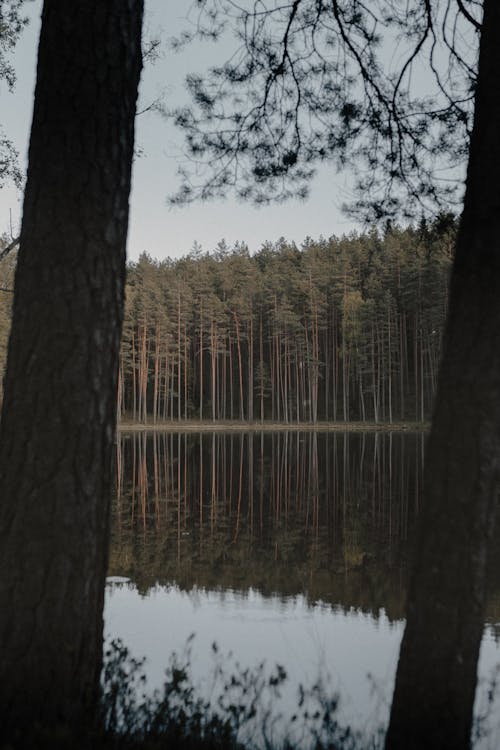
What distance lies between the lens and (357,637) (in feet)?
20.7

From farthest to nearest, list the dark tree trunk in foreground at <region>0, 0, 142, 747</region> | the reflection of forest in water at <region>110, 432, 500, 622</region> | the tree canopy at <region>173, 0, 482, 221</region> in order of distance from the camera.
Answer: the reflection of forest in water at <region>110, 432, 500, 622</region>
the tree canopy at <region>173, 0, 482, 221</region>
the dark tree trunk in foreground at <region>0, 0, 142, 747</region>

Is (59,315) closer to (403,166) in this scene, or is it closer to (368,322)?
(403,166)

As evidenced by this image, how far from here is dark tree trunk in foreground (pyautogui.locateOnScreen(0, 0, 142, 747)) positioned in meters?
2.39

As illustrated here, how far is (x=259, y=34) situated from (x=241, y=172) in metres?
0.93

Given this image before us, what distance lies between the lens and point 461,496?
2533 millimetres

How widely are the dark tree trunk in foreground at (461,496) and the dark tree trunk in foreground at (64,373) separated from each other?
1204 mm

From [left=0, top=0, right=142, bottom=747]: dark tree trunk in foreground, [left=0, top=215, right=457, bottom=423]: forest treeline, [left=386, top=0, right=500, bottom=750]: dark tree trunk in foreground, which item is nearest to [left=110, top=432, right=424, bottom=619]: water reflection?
[left=386, top=0, right=500, bottom=750]: dark tree trunk in foreground

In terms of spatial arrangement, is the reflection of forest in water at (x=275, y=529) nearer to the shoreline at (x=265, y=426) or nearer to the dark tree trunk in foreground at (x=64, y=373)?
the dark tree trunk in foreground at (x=64, y=373)

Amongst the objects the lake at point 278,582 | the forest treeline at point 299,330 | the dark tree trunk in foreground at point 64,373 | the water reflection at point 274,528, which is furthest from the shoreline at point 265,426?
the dark tree trunk in foreground at point 64,373

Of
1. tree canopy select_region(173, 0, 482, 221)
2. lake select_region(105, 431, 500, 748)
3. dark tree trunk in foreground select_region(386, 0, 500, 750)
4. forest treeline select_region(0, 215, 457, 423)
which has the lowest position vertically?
lake select_region(105, 431, 500, 748)

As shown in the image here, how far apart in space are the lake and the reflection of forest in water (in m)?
0.03

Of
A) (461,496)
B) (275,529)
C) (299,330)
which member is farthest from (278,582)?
(299,330)

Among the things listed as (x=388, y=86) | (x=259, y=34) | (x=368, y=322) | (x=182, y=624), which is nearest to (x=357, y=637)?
(x=182, y=624)

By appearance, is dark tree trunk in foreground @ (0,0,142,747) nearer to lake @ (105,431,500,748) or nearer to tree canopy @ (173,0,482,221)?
lake @ (105,431,500,748)
